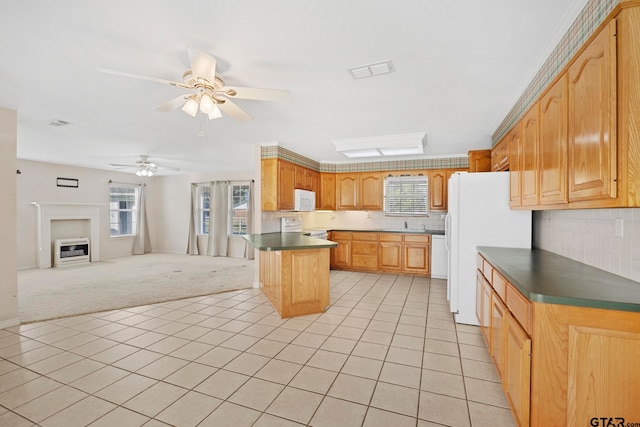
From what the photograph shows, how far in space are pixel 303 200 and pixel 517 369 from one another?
415cm

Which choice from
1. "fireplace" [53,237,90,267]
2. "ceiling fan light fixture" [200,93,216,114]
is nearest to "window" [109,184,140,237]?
"fireplace" [53,237,90,267]

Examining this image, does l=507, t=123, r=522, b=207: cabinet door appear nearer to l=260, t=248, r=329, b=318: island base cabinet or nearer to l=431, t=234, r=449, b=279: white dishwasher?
l=260, t=248, r=329, b=318: island base cabinet

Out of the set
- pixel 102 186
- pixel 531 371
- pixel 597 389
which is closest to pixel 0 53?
pixel 531 371

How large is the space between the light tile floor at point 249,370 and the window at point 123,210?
5.57 metres

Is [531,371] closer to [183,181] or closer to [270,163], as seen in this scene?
[270,163]

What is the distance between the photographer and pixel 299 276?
11.6 ft

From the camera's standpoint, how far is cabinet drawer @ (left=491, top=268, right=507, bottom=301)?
6.58ft

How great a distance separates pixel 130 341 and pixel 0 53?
102 inches

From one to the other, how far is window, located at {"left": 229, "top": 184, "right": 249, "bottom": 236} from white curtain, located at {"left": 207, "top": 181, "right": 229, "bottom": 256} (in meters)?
0.17

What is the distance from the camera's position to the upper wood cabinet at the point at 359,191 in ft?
20.4

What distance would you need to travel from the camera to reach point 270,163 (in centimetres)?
466

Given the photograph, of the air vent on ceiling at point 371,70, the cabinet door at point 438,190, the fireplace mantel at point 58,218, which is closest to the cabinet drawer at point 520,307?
the air vent on ceiling at point 371,70

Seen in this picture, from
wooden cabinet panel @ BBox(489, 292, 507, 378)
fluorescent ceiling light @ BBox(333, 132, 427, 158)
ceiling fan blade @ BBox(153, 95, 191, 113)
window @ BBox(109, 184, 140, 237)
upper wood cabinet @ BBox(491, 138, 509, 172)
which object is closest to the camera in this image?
wooden cabinet panel @ BBox(489, 292, 507, 378)

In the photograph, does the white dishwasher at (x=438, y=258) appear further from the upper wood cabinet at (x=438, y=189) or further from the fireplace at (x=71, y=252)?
the fireplace at (x=71, y=252)
